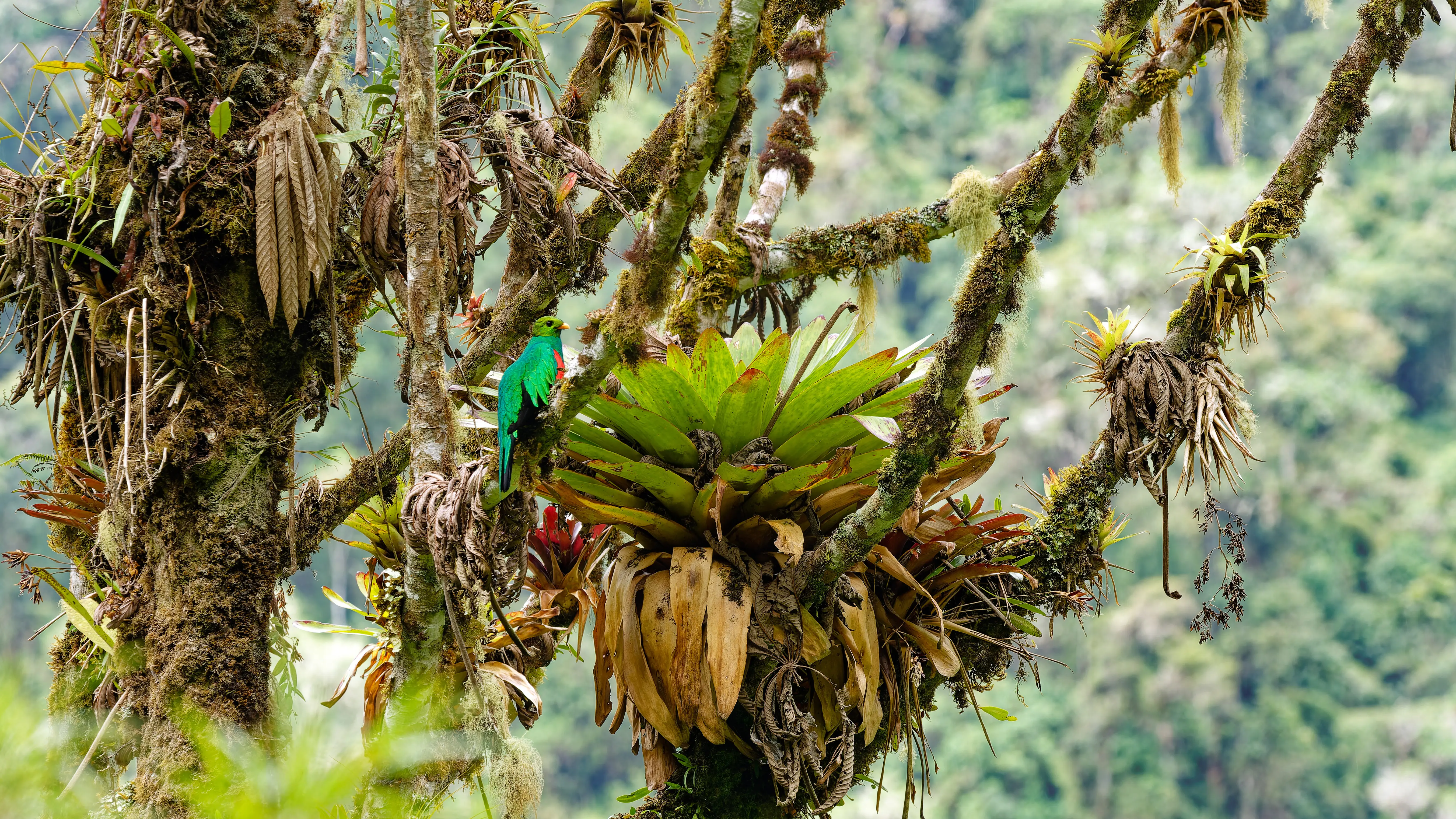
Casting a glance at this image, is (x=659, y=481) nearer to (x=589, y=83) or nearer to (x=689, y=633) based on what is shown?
(x=689, y=633)

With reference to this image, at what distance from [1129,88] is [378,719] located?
2164 millimetres

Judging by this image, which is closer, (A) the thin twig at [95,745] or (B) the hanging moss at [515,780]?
(A) the thin twig at [95,745]

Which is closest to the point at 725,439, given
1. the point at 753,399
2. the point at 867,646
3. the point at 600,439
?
the point at 753,399

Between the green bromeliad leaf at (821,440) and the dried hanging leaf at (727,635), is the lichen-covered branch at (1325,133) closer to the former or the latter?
the green bromeliad leaf at (821,440)

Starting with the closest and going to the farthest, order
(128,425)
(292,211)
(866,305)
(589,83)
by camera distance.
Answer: (128,425), (292,211), (589,83), (866,305)

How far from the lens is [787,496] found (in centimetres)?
239

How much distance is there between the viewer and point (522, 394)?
2035mm

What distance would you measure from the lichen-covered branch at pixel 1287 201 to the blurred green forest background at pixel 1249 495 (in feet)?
60.7

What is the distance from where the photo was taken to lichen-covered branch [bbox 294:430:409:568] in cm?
250

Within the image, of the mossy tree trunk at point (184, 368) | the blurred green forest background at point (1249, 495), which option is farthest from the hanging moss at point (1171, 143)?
the blurred green forest background at point (1249, 495)

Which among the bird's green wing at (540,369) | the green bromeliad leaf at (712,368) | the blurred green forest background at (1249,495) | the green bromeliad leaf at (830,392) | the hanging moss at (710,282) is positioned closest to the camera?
the bird's green wing at (540,369)

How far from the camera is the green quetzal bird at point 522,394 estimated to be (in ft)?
6.49

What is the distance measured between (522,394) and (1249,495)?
29.5 m

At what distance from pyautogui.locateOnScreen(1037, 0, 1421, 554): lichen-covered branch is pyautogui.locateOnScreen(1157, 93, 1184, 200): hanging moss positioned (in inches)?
17.9
